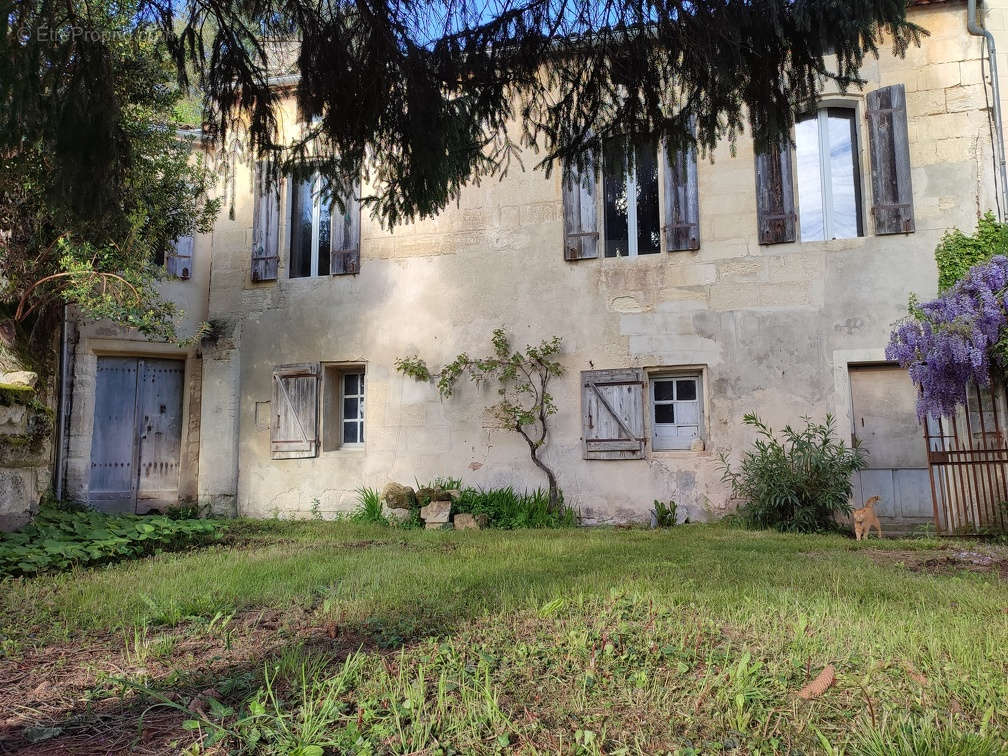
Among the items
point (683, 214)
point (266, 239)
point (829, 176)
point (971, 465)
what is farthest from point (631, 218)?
point (266, 239)

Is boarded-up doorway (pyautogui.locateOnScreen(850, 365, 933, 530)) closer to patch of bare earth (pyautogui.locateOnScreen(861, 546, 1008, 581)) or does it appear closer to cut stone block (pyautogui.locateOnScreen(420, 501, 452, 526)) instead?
patch of bare earth (pyautogui.locateOnScreen(861, 546, 1008, 581))

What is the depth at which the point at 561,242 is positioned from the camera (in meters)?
7.54

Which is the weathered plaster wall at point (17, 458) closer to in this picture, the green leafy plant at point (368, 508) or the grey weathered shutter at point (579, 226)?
the green leafy plant at point (368, 508)

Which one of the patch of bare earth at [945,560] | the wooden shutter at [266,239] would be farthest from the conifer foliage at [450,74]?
the wooden shutter at [266,239]

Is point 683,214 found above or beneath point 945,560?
above

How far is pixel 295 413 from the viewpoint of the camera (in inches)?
312

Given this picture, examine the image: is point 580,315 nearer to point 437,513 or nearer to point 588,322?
point 588,322

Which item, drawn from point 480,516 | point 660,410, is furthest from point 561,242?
point 480,516

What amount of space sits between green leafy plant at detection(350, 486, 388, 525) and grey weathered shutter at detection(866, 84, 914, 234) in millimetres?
5654

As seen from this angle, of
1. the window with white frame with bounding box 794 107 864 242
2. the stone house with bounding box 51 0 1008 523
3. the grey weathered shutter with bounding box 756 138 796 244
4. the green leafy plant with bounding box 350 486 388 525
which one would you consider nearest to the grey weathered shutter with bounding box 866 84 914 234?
the stone house with bounding box 51 0 1008 523

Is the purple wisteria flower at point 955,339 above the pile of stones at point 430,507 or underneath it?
above

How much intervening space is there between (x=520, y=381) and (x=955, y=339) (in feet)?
12.9

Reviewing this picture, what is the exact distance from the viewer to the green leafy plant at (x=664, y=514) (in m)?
6.79

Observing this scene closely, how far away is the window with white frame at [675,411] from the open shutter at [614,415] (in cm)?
25
